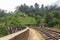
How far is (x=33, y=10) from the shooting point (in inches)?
5034

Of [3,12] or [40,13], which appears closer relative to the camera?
[40,13]

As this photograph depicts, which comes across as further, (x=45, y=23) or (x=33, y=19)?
(x=33, y=19)

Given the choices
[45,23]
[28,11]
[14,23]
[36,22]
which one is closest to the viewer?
[45,23]

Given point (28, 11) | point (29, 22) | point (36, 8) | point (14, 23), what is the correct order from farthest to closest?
point (36, 8)
point (28, 11)
point (29, 22)
point (14, 23)

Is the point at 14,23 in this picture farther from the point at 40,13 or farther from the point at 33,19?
the point at 40,13

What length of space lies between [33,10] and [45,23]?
41.0 metres

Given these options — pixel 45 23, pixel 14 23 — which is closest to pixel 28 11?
pixel 14 23

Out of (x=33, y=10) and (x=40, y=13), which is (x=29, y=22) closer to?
(x=40, y=13)

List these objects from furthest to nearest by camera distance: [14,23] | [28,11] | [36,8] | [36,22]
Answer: [36,8], [28,11], [36,22], [14,23]

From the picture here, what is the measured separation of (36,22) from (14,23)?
43.8 feet

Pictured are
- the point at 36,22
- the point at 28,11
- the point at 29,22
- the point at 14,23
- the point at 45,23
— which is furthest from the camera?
the point at 28,11

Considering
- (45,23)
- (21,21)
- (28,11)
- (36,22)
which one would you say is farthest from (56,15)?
(28,11)

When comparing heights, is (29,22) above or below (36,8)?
below

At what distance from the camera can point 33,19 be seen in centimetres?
10500
